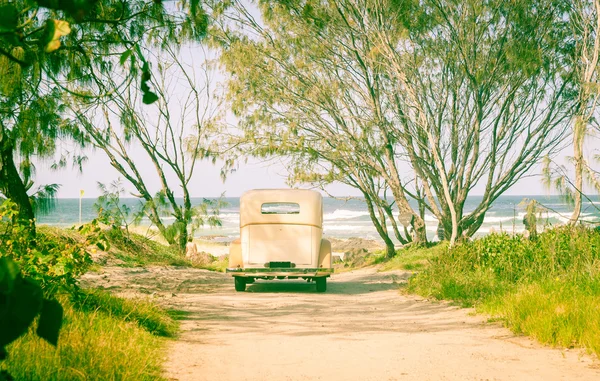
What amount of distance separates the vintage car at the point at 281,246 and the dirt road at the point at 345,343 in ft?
2.84

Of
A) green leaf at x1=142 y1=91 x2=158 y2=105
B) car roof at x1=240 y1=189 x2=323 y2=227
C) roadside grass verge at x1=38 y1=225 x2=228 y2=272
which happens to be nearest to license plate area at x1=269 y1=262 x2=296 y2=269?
car roof at x1=240 y1=189 x2=323 y2=227

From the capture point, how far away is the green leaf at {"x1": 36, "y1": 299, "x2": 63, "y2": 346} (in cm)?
129

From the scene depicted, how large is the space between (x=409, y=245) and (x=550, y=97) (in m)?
5.99

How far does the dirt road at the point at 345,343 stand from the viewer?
4.99 meters

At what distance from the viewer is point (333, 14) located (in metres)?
15.3

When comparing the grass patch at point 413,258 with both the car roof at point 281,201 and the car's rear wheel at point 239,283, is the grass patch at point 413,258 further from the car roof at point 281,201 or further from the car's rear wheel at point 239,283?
the car's rear wheel at point 239,283

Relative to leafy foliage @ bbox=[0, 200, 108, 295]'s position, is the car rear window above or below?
above

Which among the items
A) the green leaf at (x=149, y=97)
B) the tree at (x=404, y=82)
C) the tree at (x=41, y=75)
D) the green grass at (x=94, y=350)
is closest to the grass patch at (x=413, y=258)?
the tree at (x=404, y=82)

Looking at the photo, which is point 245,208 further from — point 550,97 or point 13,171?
point 550,97

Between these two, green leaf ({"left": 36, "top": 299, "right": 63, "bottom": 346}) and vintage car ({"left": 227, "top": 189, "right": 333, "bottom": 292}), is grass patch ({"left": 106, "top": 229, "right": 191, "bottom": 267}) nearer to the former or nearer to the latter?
vintage car ({"left": 227, "top": 189, "right": 333, "bottom": 292})

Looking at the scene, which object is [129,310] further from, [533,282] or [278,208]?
[278,208]

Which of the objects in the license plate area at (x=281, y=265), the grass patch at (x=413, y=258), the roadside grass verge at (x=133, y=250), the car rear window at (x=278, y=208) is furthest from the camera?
the grass patch at (x=413, y=258)

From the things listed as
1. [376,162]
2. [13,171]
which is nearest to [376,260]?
[376,162]

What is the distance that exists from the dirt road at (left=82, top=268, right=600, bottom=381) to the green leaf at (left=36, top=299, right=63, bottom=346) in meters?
3.60
